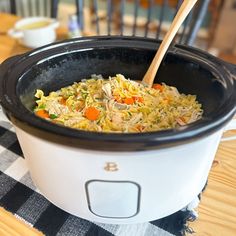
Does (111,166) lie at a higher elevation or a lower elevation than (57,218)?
higher

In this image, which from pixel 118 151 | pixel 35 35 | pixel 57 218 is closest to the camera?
pixel 118 151

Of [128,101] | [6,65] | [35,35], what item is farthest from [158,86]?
[35,35]

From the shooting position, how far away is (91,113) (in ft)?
1.96

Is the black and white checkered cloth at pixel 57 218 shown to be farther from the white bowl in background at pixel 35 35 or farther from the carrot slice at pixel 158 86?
the white bowl in background at pixel 35 35

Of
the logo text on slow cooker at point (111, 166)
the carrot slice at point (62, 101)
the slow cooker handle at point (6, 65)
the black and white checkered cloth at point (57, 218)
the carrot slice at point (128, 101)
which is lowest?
the black and white checkered cloth at point (57, 218)

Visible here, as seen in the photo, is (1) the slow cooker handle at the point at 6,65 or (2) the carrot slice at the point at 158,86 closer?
(1) the slow cooker handle at the point at 6,65

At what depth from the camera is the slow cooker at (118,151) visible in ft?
1.25

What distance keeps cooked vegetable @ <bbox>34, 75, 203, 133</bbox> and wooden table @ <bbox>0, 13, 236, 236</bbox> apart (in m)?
0.17

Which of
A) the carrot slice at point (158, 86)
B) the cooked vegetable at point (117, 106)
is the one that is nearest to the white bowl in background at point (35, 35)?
the cooked vegetable at point (117, 106)

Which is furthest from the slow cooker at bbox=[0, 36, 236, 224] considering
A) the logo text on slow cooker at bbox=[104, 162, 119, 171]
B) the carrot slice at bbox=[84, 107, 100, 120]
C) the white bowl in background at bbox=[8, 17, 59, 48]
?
the white bowl in background at bbox=[8, 17, 59, 48]

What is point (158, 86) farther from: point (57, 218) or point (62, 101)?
point (57, 218)

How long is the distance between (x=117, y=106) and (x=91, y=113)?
0.06 meters

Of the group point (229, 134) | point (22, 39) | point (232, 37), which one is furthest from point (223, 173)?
point (232, 37)

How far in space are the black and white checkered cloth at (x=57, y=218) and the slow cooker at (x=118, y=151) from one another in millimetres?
40
